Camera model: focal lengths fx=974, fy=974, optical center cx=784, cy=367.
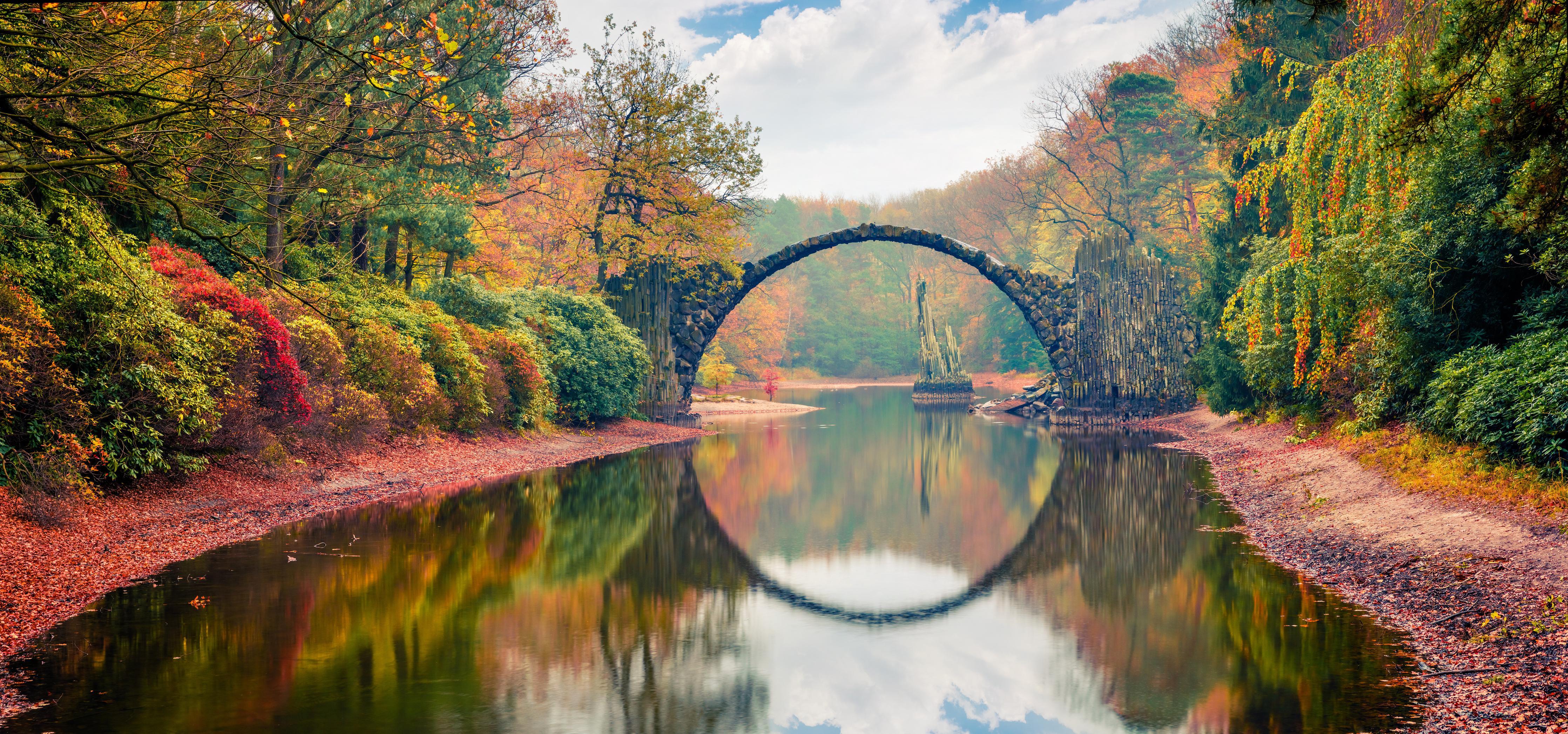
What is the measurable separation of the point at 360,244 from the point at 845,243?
11.4 meters

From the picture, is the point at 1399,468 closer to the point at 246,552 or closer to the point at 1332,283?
the point at 1332,283

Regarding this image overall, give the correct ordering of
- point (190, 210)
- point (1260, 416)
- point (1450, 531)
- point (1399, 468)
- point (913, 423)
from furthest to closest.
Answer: point (913, 423) → point (1260, 416) → point (190, 210) → point (1399, 468) → point (1450, 531)

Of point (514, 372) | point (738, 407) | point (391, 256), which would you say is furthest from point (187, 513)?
point (738, 407)

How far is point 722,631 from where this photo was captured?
6.80 m

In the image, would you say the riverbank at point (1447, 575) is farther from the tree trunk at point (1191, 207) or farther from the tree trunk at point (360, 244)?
the tree trunk at point (1191, 207)

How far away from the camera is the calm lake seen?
5.02m

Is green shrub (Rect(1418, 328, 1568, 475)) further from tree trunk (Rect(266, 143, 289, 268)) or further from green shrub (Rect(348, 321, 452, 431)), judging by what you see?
tree trunk (Rect(266, 143, 289, 268))

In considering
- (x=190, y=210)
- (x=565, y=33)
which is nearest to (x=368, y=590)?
(x=190, y=210)

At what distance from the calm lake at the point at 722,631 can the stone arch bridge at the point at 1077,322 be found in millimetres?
11044

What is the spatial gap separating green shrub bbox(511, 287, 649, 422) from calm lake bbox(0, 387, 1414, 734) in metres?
7.33

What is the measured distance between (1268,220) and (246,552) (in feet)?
58.1

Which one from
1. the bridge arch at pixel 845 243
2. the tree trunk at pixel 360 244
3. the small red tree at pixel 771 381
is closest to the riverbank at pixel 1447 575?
the bridge arch at pixel 845 243

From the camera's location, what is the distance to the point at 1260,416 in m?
18.4

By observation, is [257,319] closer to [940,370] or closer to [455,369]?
[455,369]
